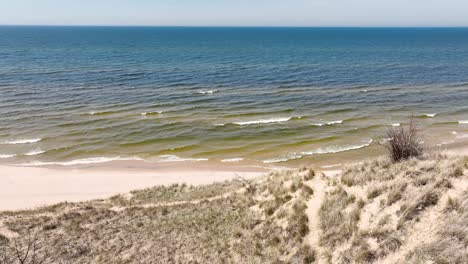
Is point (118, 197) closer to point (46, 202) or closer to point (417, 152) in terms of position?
point (46, 202)

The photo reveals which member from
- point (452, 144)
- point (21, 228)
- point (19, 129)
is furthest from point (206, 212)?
point (19, 129)

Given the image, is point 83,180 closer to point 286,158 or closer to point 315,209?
point 286,158

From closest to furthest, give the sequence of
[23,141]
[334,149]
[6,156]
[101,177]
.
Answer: [101,177] → [6,156] → [334,149] → [23,141]

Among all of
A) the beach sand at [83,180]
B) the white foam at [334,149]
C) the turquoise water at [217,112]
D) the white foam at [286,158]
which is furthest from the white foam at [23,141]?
the white foam at [334,149]

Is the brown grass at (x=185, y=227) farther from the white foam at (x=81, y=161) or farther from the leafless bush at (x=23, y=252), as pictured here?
the white foam at (x=81, y=161)

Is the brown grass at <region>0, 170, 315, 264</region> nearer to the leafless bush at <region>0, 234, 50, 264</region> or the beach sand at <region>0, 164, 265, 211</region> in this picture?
the leafless bush at <region>0, 234, 50, 264</region>

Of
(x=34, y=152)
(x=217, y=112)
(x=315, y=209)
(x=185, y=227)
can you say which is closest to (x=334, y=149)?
(x=217, y=112)

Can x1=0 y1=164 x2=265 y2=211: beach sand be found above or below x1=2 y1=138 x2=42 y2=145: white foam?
below

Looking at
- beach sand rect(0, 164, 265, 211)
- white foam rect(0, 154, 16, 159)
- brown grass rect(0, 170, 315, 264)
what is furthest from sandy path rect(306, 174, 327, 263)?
white foam rect(0, 154, 16, 159)
